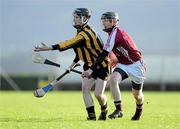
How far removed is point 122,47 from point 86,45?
736 mm

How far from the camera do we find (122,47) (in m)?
12.9

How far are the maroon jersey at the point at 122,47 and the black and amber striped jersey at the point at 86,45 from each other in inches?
12.2

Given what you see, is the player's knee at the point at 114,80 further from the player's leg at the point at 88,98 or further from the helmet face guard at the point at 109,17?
the helmet face guard at the point at 109,17

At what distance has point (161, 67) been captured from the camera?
51219 mm

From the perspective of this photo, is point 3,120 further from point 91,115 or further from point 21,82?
point 21,82

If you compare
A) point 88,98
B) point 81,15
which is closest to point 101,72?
point 88,98

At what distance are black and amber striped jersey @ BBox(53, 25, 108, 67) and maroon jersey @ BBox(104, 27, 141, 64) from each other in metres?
0.31

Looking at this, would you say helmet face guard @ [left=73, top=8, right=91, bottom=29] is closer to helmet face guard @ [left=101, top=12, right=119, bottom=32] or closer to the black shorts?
helmet face guard @ [left=101, top=12, right=119, bottom=32]

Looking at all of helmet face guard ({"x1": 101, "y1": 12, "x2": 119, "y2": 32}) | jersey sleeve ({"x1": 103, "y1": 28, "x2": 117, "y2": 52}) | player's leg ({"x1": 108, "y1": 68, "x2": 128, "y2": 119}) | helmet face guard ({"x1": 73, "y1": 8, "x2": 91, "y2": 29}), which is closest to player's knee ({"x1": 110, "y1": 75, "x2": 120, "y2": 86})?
player's leg ({"x1": 108, "y1": 68, "x2": 128, "y2": 119})

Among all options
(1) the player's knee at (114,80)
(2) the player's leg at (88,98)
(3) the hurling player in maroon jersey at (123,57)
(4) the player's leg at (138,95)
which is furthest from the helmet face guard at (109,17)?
Result: (4) the player's leg at (138,95)

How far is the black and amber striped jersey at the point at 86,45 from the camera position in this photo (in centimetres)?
1268

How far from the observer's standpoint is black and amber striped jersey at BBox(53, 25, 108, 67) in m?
12.7

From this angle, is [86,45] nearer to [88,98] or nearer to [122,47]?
[122,47]

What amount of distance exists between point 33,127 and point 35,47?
202 centimetres
